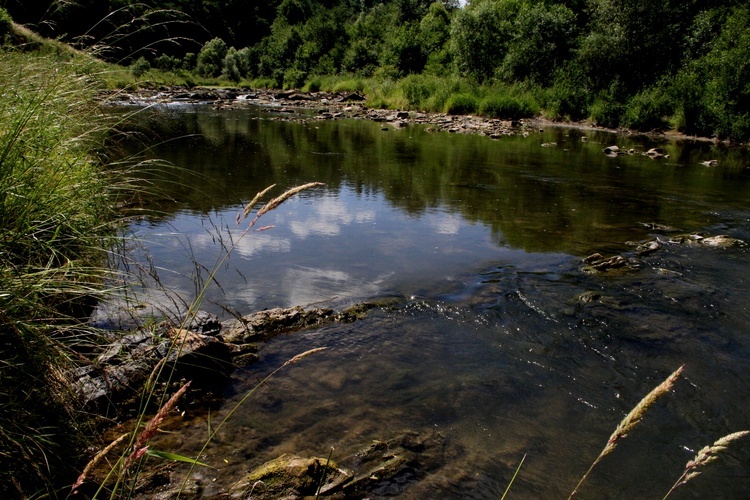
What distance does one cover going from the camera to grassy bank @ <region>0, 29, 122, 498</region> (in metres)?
1.94

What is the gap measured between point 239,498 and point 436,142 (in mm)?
15726

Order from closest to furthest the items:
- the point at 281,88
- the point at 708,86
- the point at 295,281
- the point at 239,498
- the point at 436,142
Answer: the point at 239,498, the point at 295,281, the point at 436,142, the point at 708,86, the point at 281,88

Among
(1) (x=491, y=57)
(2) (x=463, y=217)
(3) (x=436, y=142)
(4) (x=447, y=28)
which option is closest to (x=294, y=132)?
(3) (x=436, y=142)

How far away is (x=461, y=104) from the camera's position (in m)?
27.6

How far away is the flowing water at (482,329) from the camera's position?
9.78 feet

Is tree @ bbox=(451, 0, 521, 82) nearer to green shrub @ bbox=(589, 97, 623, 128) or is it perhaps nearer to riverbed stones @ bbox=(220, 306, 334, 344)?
green shrub @ bbox=(589, 97, 623, 128)

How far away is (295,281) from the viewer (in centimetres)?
538

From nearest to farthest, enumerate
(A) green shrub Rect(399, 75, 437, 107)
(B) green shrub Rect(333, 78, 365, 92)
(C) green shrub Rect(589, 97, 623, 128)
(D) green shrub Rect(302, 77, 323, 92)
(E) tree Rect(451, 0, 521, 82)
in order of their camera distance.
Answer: (C) green shrub Rect(589, 97, 623, 128) < (A) green shrub Rect(399, 75, 437, 107) < (E) tree Rect(451, 0, 521, 82) < (B) green shrub Rect(333, 78, 365, 92) < (D) green shrub Rect(302, 77, 323, 92)

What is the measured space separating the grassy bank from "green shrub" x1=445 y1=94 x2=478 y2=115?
84.9 ft

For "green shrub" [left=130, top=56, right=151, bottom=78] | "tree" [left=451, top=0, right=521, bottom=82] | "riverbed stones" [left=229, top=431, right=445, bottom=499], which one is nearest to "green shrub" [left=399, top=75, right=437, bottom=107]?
"tree" [left=451, top=0, right=521, bottom=82]

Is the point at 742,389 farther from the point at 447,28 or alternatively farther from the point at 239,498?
the point at 447,28

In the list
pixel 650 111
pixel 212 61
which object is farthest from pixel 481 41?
pixel 212 61

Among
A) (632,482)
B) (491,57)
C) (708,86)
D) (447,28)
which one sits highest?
(447,28)

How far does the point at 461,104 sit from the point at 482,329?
24.9 meters
